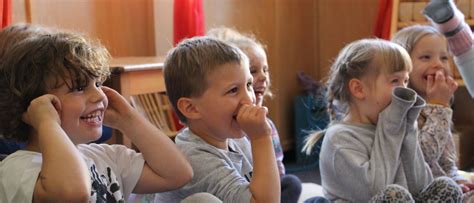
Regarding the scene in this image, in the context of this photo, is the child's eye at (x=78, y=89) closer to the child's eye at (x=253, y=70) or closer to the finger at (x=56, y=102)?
the finger at (x=56, y=102)

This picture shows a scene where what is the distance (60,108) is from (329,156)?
2.60 feet

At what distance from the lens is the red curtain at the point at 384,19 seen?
10.7 feet

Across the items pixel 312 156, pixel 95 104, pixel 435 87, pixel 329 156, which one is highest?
pixel 95 104

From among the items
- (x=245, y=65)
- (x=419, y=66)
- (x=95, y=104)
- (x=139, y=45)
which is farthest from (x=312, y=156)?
(x=95, y=104)

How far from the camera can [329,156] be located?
168 cm

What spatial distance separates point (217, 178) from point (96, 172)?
251 millimetres

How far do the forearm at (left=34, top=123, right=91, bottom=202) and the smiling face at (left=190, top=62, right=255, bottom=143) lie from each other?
0.35 metres

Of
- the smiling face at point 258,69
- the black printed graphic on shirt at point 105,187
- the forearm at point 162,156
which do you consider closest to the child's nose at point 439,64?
the smiling face at point 258,69

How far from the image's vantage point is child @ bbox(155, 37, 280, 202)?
1277mm

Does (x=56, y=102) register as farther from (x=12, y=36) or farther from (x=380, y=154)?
(x=380, y=154)

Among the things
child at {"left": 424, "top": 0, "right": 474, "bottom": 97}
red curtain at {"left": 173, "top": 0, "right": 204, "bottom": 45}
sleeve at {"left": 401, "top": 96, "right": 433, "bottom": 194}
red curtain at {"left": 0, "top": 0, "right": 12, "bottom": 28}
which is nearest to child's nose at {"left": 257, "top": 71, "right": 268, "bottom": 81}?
sleeve at {"left": 401, "top": 96, "right": 433, "bottom": 194}

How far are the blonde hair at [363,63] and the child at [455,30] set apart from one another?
10.1 inches

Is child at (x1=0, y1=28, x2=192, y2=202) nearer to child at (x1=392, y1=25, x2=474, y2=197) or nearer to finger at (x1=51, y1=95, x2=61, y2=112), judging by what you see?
finger at (x1=51, y1=95, x2=61, y2=112)

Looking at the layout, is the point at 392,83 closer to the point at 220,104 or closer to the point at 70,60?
the point at 220,104
